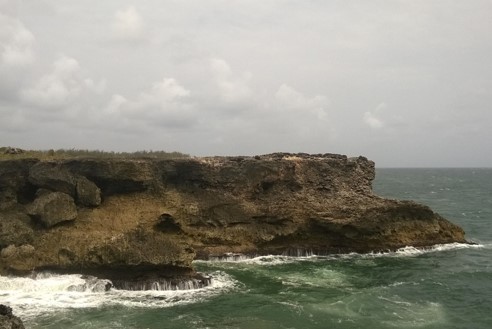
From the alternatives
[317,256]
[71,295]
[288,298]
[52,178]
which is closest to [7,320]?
[71,295]

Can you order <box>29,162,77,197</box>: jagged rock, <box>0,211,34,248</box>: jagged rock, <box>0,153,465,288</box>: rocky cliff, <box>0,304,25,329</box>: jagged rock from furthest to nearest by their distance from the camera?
<box>29,162,77,197</box>: jagged rock → <box>0,211,34,248</box>: jagged rock → <box>0,153,465,288</box>: rocky cliff → <box>0,304,25,329</box>: jagged rock

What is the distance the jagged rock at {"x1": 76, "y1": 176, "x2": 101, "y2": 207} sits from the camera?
2877 cm

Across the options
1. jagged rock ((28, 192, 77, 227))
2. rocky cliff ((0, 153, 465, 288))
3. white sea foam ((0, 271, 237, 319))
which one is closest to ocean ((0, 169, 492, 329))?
white sea foam ((0, 271, 237, 319))

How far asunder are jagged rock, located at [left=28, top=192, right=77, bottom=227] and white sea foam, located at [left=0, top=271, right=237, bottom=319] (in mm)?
3608

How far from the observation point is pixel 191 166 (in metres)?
32.5

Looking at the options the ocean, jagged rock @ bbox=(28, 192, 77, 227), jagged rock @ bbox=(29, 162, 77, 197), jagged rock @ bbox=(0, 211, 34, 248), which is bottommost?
the ocean

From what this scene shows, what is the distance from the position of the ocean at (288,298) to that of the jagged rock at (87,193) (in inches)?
226

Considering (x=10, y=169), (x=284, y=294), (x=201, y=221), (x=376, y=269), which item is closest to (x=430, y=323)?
(x=284, y=294)

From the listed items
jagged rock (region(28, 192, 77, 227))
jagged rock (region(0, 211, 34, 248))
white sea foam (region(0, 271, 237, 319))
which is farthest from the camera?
jagged rock (region(28, 192, 77, 227))

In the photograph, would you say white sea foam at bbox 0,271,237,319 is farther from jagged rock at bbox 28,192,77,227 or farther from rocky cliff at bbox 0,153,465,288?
jagged rock at bbox 28,192,77,227

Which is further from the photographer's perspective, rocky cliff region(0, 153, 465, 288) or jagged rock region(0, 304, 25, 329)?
rocky cliff region(0, 153, 465, 288)

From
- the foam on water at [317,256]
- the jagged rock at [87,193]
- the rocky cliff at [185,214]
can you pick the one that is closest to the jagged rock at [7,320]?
the rocky cliff at [185,214]

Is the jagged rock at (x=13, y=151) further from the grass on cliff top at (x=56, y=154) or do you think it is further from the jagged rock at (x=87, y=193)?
the jagged rock at (x=87, y=193)

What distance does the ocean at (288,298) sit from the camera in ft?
65.1
